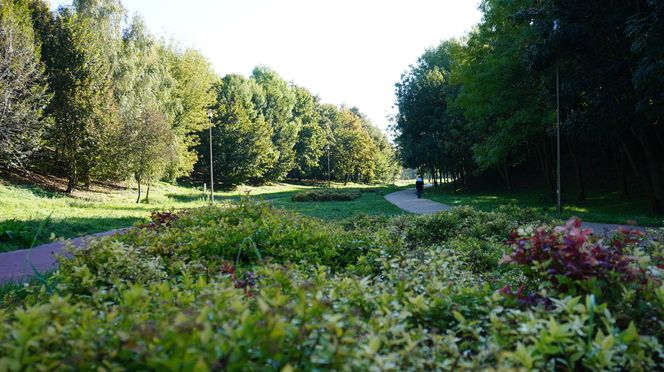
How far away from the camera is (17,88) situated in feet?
56.1

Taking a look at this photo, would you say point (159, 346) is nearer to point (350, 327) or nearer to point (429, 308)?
point (350, 327)

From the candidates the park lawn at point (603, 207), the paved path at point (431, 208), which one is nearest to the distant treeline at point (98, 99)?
the paved path at point (431, 208)

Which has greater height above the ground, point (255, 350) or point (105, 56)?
point (105, 56)

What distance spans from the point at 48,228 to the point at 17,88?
34.3ft

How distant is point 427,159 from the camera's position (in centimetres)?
3275

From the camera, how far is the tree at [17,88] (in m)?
16.8

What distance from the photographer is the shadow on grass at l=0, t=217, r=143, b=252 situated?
28.3 feet

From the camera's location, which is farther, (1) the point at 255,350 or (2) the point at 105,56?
(2) the point at 105,56

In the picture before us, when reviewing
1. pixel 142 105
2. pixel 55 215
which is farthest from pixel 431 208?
pixel 142 105

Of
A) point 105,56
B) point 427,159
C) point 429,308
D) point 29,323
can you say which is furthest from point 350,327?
point 427,159

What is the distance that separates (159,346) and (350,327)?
31.8 inches

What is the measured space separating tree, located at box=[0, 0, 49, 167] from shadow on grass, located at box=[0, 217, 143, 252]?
7789 mm

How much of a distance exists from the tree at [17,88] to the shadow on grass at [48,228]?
7.79 m

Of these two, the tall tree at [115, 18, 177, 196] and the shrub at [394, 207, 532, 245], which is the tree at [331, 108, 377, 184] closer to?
the tall tree at [115, 18, 177, 196]
